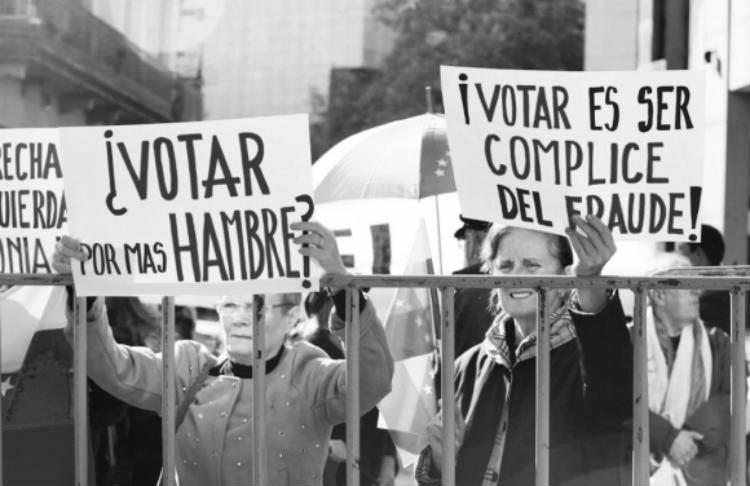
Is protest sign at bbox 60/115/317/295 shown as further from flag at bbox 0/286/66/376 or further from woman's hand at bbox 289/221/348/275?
flag at bbox 0/286/66/376

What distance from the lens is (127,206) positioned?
3850 mm

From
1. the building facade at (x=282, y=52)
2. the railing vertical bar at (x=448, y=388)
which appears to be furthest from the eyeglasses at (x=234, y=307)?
the building facade at (x=282, y=52)

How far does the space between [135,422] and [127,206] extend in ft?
3.97

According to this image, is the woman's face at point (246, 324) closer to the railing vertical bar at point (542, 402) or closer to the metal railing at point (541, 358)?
the metal railing at point (541, 358)

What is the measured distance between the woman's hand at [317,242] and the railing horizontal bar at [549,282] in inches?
2.6

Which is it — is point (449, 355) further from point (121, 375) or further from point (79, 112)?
point (79, 112)

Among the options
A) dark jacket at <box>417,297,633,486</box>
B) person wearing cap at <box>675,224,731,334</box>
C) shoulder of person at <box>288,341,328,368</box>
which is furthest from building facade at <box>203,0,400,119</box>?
dark jacket at <box>417,297,633,486</box>

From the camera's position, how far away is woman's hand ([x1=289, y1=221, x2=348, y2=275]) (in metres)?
3.70

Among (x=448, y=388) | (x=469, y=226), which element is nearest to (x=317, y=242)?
(x=448, y=388)

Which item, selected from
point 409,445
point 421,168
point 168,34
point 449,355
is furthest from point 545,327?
point 168,34

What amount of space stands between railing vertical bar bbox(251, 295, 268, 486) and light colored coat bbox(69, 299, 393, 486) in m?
0.29

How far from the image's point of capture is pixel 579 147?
3.83 metres

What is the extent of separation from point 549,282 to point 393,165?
10.4ft

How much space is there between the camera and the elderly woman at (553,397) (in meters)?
4.09
